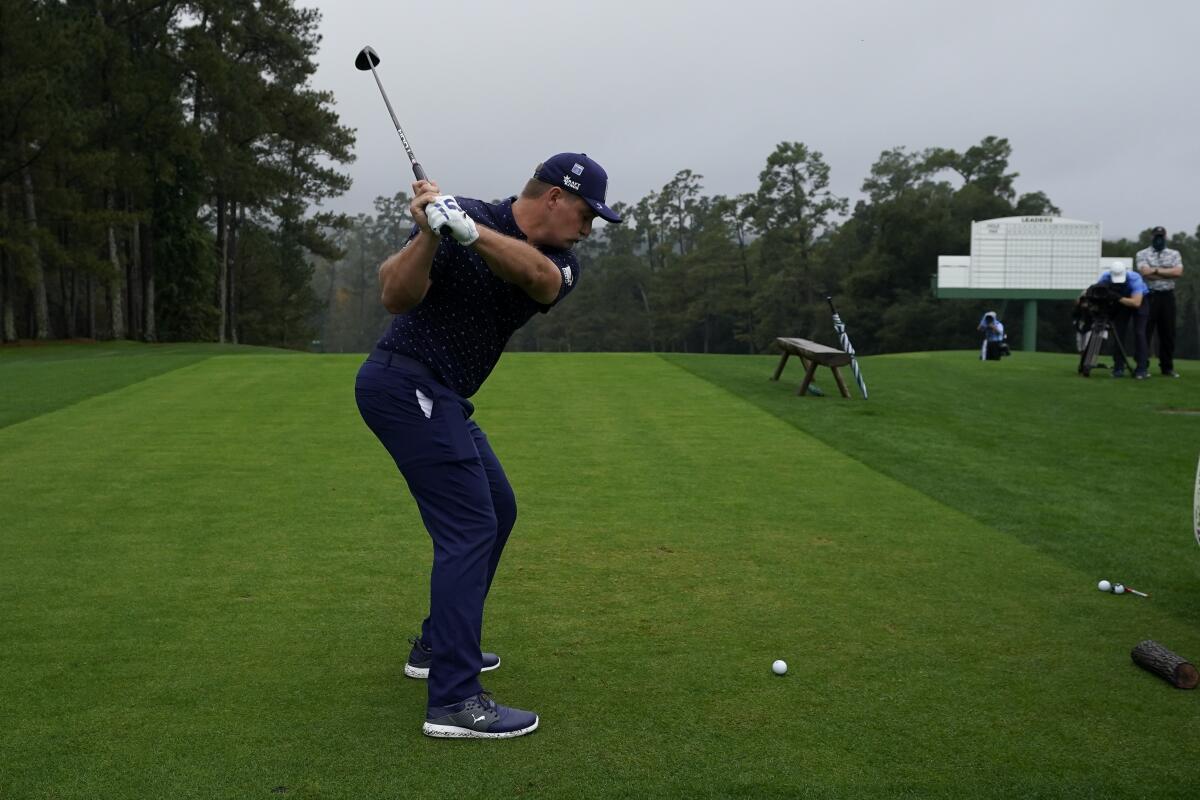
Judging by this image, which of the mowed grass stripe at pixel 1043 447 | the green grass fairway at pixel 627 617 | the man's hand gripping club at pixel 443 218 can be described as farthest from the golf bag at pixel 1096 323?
the man's hand gripping club at pixel 443 218

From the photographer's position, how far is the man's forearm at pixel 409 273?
3.82m

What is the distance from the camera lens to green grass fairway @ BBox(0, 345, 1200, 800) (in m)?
3.83

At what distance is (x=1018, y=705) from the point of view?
4.43 metres

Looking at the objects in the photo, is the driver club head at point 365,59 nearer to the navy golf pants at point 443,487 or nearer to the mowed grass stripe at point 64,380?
the navy golf pants at point 443,487

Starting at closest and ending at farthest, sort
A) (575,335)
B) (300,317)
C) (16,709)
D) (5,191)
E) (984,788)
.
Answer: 1. (984,788)
2. (16,709)
3. (5,191)
4. (300,317)
5. (575,335)

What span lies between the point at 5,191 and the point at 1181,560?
42375mm

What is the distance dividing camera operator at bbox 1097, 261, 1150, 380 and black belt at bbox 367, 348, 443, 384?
54.7ft

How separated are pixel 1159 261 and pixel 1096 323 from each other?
5.36 feet

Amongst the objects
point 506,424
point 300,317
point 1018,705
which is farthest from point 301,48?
point 1018,705

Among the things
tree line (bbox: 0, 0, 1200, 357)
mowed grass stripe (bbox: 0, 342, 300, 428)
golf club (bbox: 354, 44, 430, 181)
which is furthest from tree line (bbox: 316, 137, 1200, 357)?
golf club (bbox: 354, 44, 430, 181)

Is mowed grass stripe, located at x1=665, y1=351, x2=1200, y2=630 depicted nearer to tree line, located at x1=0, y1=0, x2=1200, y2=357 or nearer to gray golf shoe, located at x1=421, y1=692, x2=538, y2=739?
gray golf shoe, located at x1=421, y1=692, x2=538, y2=739

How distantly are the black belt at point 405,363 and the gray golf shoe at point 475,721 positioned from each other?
124 centimetres

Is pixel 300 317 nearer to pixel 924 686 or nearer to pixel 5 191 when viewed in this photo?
pixel 5 191

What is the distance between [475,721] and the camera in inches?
161
